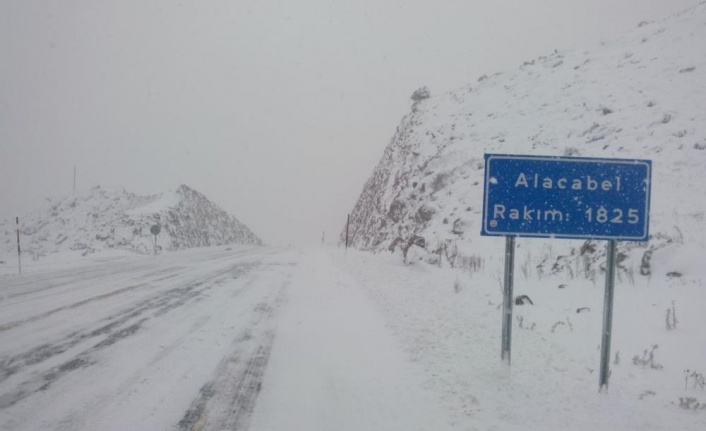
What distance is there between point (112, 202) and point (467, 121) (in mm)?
29900

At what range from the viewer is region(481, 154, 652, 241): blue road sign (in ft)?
13.3

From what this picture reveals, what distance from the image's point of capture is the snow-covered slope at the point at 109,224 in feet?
93.8

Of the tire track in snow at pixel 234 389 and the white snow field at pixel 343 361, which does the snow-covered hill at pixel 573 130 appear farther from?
the tire track in snow at pixel 234 389

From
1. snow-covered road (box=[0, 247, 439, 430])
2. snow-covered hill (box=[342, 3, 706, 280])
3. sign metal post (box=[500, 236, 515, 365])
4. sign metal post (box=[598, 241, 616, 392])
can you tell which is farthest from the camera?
snow-covered hill (box=[342, 3, 706, 280])

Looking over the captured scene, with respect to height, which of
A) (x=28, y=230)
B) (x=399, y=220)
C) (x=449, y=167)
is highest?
(x=449, y=167)

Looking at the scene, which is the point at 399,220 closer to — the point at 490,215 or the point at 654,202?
the point at 654,202

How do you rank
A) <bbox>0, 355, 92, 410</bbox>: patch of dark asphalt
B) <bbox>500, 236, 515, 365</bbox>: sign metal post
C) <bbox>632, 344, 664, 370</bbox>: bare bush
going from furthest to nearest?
<bbox>632, 344, 664, 370</bbox>: bare bush < <bbox>500, 236, 515, 365</bbox>: sign metal post < <bbox>0, 355, 92, 410</bbox>: patch of dark asphalt

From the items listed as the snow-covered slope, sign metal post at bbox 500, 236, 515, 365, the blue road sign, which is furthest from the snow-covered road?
the snow-covered slope

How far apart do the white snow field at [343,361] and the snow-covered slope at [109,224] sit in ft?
65.2

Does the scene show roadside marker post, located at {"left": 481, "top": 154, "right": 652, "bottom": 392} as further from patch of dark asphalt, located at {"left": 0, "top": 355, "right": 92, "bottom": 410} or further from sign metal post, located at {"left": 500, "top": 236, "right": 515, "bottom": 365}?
patch of dark asphalt, located at {"left": 0, "top": 355, "right": 92, "bottom": 410}

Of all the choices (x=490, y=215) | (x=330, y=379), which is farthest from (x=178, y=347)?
(x=490, y=215)

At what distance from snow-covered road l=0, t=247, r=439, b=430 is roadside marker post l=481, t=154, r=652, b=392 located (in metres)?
1.84

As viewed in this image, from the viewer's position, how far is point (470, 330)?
614 cm

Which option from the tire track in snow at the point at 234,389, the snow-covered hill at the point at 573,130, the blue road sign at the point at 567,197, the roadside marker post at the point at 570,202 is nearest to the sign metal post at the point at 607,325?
the roadside marker post at the point at 570,202
